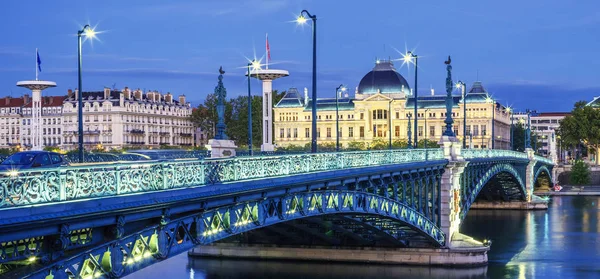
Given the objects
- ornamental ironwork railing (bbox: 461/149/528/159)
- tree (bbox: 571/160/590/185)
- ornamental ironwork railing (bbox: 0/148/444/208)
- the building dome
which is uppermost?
the building dome

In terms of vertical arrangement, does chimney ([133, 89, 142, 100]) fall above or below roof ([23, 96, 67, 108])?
above

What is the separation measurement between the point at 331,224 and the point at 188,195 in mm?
23563

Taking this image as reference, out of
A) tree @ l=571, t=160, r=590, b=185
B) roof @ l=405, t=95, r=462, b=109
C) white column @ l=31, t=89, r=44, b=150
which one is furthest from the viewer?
roof @ l=405, t=95, r=462, b=109

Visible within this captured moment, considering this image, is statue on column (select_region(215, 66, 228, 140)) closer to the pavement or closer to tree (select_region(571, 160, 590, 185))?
the pavement

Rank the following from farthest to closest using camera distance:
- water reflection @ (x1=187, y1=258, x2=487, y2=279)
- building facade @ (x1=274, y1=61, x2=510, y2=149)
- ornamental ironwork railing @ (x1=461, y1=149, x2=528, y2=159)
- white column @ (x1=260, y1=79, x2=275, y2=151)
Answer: building facade @ (x1=274, y1=61, x2=510, y2=149) < white column @ (x1=260, y1=79, x2=275, y2=151) < ornamental ironwork railing @ (x1=461, y1=149, x2=528, y2=159) < water reflection @ (x1=187, y1=258, x2=487, y2=279)

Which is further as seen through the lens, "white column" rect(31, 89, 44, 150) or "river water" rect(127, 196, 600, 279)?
"white column" rect(31, 89, 44, 150)

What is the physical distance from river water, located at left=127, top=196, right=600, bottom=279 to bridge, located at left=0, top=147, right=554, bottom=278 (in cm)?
307

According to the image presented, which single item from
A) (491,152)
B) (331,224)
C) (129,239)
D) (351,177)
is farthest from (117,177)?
(491,152)

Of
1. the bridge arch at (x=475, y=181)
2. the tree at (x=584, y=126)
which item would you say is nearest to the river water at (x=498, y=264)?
the bridge arch at (x=475, y=181)

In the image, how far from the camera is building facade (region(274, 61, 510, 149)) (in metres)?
186

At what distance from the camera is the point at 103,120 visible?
164875 millimetres

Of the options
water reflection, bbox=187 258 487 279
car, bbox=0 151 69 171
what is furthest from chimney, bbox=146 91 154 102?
car, bbox=0 151 69 171

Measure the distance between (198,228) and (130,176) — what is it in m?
3.60

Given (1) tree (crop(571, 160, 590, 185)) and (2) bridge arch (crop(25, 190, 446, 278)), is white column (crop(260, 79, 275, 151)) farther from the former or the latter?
(1) tree (crop(571, 160, 590, 185))
